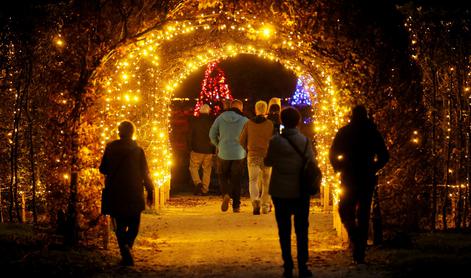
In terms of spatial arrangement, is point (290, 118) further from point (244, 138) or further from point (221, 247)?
point (244, 138)

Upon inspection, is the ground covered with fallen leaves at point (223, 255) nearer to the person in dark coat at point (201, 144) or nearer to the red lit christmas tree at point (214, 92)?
the person in dark coat at point (201, 144)

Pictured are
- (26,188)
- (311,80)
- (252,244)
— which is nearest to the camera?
(252,244)

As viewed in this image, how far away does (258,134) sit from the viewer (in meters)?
12.7

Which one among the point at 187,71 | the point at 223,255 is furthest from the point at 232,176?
the point at 223,255

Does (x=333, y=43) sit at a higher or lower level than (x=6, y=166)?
higher

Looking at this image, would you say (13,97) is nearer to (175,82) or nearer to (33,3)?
(33,3)

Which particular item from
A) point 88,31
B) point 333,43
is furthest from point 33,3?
point 333,43

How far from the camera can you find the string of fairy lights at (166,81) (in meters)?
9.81

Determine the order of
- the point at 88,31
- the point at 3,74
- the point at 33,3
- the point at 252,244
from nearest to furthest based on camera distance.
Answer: the point at 88,31, the point at 252,244, the point at 33,3, the point at 3,74

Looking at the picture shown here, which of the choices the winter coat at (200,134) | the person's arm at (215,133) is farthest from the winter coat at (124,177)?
the winter coat at (200,134)

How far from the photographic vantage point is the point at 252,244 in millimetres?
10094

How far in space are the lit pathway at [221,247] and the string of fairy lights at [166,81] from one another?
1.18 m

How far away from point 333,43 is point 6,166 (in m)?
6.41

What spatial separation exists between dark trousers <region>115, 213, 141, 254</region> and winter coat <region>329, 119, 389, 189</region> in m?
2.40
